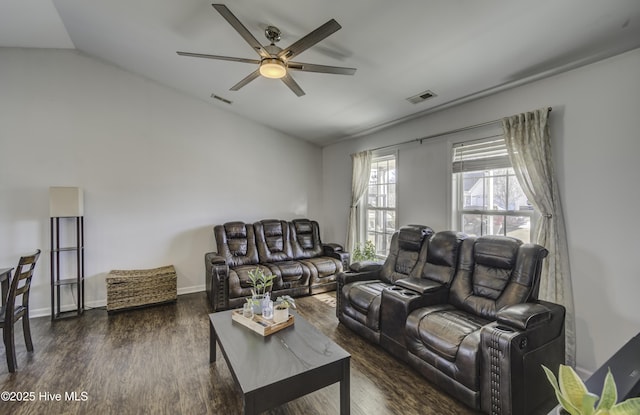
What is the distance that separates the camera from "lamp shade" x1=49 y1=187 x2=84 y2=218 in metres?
3.54

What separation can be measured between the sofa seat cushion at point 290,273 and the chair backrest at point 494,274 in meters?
2.28

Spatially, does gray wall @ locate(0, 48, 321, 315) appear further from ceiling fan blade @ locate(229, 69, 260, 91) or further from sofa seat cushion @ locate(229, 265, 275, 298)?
ceiling fan blade @ locate(229, 69, 260, 91)

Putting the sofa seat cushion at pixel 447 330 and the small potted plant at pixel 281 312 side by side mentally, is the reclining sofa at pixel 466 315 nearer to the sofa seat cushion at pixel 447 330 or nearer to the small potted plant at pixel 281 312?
the sofa seat cushion at pixel 447 330

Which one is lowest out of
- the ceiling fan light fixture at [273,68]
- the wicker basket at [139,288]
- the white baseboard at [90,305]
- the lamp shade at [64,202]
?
the white baseboard at [90,305]

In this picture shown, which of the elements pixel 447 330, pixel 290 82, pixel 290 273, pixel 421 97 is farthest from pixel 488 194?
pixel 290 273

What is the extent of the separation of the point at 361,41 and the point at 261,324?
260 cm

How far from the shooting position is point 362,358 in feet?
Result: 8.93

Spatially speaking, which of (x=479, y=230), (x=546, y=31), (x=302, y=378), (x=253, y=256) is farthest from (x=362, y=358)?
(x=546, y=31)

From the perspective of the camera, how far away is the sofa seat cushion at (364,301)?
289cm

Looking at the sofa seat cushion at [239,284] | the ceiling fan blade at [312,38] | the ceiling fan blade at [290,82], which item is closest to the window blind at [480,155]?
the ceiling fan blade at [290,82]

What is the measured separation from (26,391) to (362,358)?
2.77m

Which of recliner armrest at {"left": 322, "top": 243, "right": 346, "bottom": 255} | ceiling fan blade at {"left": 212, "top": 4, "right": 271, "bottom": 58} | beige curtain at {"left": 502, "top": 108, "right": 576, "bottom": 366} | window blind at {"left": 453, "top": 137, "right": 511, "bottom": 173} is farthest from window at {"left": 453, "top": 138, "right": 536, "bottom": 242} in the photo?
ceiling fan blade at {"left": 212, "top": 4, "right": 271, "bottom": 58}

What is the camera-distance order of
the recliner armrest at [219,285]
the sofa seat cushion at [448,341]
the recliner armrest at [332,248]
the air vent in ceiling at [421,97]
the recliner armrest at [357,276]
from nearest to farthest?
1. the sofa seat cushion at [448,341]
2. the air vent in ceiling at [421,97]
3. the recliner armrest at [357,276]
4. the recliner armrest at [219,285]
5. the recliner armrest at [332,248]

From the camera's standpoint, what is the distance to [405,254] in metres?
3.47
